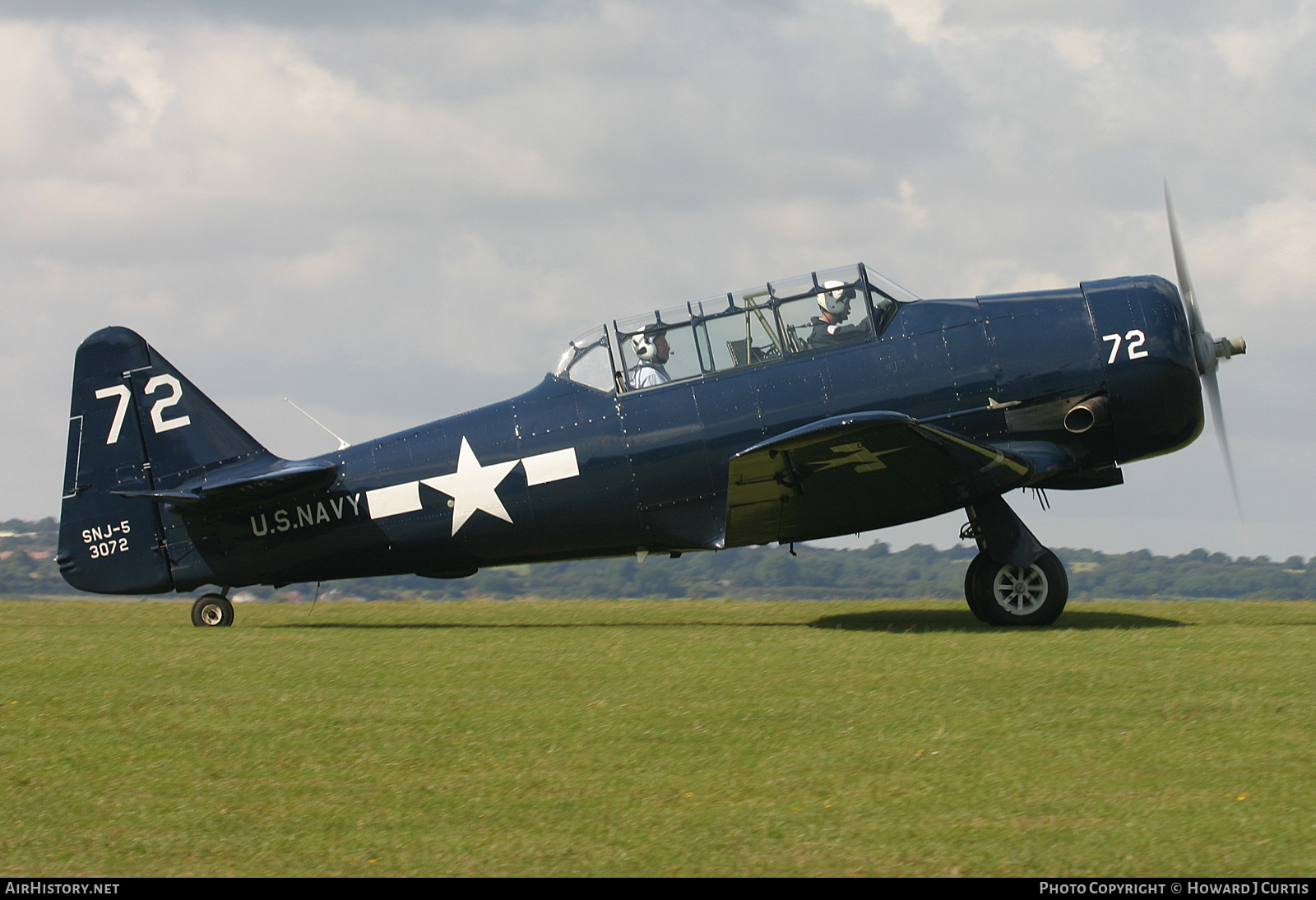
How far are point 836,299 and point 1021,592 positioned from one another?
124 inches

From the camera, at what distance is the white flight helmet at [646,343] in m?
Result: 11.4

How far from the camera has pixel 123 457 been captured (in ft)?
41.1

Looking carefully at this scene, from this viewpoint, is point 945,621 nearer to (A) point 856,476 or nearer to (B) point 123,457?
(A) point 856,476

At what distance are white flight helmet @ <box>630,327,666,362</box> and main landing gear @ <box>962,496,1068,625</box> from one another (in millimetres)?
3332

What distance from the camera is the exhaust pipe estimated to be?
10477 mm

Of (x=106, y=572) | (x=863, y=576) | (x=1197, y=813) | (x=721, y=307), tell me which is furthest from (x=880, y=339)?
(x=863, y=576)

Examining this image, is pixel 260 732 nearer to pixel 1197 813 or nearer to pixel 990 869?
pixel 990 869

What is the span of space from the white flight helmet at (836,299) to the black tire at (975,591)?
2.55 m

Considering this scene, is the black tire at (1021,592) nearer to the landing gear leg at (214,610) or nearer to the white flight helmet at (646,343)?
the white flight helmet at (646,343)

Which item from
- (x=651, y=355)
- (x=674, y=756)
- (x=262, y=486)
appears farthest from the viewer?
(x=262, y=486)

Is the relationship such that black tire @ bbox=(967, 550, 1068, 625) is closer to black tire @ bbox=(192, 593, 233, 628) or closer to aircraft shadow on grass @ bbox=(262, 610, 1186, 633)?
aircraft shadow on grass @ bbox=(262, 610, 1186, 633)

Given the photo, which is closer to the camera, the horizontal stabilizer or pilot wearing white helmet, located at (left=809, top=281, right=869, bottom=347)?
pilot wearing white helmet, located at (left=809, top=281, right=869, bottom=347)

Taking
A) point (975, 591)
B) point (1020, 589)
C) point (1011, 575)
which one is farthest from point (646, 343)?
point (1020, 589)

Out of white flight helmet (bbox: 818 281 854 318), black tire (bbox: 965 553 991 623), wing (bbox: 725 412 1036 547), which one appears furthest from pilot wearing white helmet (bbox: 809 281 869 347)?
black tire (bbox: 965 553 991 623)
